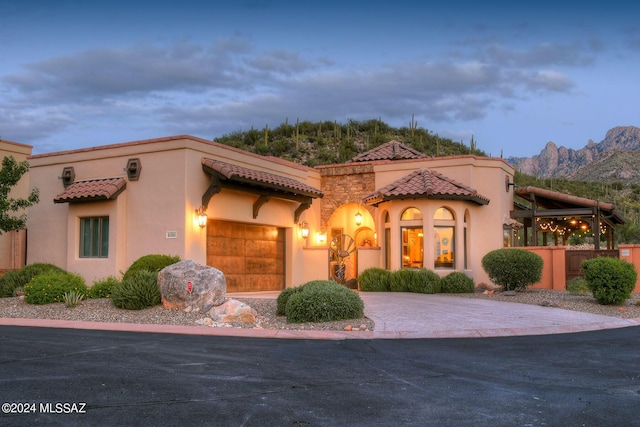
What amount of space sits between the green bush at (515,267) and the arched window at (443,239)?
115 inches

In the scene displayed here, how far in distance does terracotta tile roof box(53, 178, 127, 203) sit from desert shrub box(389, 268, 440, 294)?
9471mm

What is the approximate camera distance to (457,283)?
2105 cm

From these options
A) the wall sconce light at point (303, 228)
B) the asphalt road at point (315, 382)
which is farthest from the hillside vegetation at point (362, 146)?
the asphalt road at point (315, 382)

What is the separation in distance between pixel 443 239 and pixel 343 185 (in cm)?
494

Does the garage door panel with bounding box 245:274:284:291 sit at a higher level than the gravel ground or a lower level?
higher

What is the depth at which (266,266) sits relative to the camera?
22.7 meters

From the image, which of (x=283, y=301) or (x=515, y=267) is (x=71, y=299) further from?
(x=515, y=267)

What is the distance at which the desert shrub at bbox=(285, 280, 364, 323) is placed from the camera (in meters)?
13.1

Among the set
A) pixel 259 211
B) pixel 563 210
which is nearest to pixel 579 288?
pixel 563 210

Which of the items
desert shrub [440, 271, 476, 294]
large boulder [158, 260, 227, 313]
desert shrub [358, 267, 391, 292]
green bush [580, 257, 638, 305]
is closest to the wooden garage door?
desert shrub [358, 267, 391, 292]

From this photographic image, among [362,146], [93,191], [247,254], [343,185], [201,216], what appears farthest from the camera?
[362,146]

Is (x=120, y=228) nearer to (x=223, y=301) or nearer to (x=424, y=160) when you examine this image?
(x=223, y=301)

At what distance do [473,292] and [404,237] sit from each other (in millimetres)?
3288

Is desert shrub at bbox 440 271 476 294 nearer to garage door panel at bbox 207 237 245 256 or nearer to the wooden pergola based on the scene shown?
the wooden pergola
